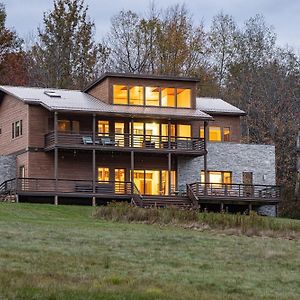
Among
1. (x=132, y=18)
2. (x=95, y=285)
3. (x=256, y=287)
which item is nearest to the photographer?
(x=95, y=285)

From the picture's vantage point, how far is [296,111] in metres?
56.6

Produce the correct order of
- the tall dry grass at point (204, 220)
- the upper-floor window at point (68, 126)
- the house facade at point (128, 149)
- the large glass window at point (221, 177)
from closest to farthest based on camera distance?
the tall dry grass at point (204, 220)
the house facade at point (128, 149)
the upper-floor window at point (68, 126)
the large glass window at point (221, 177)

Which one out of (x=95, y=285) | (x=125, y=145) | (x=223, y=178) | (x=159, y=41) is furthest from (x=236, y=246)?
(x=159, y=41)

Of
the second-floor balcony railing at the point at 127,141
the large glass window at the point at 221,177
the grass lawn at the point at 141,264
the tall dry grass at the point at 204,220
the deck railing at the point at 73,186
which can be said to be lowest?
the grass lawn at the point at 141,264

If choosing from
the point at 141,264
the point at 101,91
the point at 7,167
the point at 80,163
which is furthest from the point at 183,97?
the point at 141,264

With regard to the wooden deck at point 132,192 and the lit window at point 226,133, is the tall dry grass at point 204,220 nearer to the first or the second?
the wooden deck at point 132,192

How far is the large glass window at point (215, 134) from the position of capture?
48406 millimetres

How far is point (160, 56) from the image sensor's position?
2517 inches

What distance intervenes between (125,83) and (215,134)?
689 centimetres

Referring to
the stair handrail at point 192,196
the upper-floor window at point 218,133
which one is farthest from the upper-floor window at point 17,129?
the upper-floor window at point 218,133

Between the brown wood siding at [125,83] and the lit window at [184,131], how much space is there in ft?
4.27

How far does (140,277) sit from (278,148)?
43.7 m

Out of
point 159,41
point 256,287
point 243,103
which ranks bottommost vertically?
point 256,287

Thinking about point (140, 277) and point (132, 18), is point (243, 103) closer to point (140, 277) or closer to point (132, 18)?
point (132, 18)
